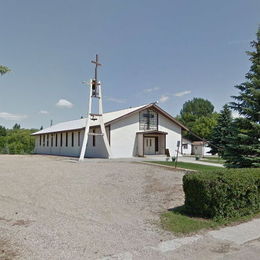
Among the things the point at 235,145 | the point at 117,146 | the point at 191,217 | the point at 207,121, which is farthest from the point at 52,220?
the point at 207,121

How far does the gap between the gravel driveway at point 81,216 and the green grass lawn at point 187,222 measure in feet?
0.80

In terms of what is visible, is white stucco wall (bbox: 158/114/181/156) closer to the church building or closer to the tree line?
the church building

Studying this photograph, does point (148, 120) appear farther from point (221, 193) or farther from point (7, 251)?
point (7, 251)

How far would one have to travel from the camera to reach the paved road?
3846mm

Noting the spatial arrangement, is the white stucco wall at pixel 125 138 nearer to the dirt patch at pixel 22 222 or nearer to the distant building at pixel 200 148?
the distant building at pixel 200 148

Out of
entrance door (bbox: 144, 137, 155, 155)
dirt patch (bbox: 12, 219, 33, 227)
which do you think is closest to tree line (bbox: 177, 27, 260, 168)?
dirt patch (bbox: 12, 219, 33, 227)

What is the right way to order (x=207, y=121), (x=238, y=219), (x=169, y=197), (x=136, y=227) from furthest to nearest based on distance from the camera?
(x=207, y=121)
(x=169, y=197)
(x=238, y=219)
(x=136, y=227)

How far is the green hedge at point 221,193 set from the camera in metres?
5.52

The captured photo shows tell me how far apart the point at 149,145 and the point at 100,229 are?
21485mm

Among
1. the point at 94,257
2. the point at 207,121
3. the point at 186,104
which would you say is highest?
the point at 186,104

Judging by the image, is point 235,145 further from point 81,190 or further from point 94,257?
point 94,257

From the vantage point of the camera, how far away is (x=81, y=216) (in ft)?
18.7

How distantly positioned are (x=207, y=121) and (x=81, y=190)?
50.9 m

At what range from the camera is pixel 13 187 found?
901cm
